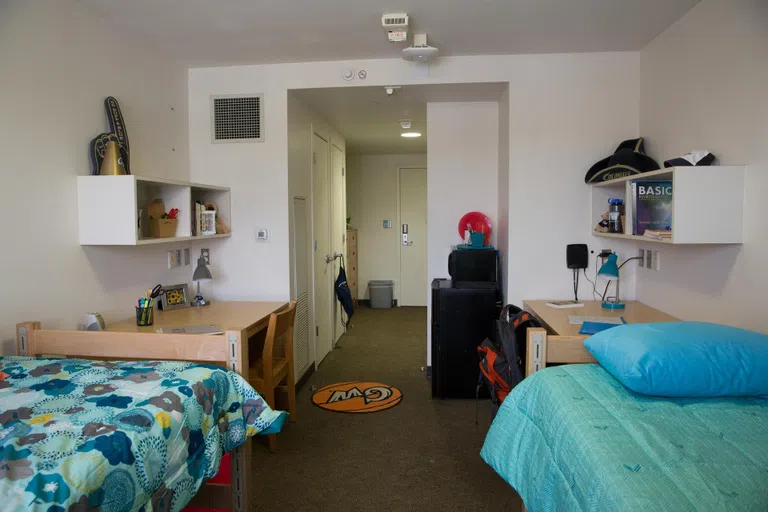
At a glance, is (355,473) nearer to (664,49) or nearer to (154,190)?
(154,190)

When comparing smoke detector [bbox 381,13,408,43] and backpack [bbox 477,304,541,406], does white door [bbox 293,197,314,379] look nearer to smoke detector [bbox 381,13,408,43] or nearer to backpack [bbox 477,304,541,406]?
smoke detector [bbox 381,13,408,43]

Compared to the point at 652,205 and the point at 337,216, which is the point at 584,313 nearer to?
the point at 652,205

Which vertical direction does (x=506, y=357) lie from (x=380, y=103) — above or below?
below

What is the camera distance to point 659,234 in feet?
8.77

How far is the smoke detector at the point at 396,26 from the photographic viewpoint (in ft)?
9.41

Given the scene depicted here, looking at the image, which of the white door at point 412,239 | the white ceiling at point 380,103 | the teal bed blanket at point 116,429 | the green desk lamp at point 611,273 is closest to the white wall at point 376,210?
the white door at point 412,239

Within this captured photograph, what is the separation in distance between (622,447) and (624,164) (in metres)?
2.22

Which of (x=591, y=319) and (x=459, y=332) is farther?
(x=459, y=332)

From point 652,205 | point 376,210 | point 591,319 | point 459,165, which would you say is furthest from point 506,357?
point 376,210

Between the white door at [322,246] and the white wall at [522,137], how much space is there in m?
0.85

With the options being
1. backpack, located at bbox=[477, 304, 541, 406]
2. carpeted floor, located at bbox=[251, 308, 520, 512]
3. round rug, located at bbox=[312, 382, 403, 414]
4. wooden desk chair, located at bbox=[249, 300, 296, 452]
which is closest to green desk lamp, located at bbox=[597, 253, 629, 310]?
backpack, located at bbox=[477, 304, 541, 406]

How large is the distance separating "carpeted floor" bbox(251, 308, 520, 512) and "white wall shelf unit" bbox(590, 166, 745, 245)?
4.85ft

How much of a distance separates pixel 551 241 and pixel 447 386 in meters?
1.25

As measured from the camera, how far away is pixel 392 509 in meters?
2.51
